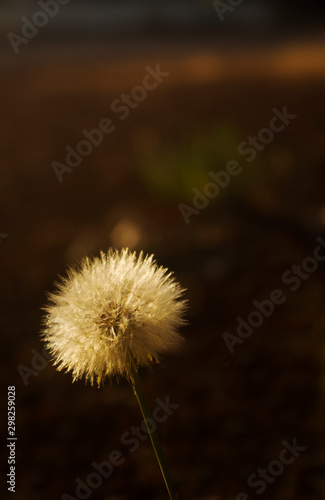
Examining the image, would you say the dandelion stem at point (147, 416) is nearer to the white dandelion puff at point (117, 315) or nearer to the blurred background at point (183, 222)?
the white dandelion puff at point (117, 315)

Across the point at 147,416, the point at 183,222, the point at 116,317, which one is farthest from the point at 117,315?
the point at 183,222

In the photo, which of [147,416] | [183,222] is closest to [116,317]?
[147,416]

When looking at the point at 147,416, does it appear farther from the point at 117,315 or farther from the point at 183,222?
the point at 183,222

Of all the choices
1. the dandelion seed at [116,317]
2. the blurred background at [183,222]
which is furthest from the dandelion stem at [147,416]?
the blurred background at [183,222]

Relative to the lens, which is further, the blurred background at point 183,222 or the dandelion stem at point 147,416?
the blurred background at point 183,222

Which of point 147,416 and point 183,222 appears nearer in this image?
point 147,416

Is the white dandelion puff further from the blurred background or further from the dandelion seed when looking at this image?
the blurred background

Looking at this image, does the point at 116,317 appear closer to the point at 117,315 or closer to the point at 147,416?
the point at 117,315
